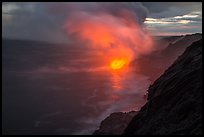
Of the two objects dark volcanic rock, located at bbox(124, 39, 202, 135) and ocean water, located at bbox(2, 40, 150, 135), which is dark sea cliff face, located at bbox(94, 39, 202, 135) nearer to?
dark volcanic rock, located at bbox(124, 39, 202, 135)

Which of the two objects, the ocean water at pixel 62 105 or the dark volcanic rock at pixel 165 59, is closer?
the ocean water at pixel 62 105

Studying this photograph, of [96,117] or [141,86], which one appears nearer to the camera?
[96,117]

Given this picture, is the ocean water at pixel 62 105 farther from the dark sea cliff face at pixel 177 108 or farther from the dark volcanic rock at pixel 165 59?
the dark sea cliff face at pixel 177 108

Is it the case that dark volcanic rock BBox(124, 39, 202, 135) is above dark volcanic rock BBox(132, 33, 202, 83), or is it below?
below

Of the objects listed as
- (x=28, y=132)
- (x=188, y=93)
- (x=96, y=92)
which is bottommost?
(x=188, y=93)

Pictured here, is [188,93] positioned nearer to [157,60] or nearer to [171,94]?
[171,94]

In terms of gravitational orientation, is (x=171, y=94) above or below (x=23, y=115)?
below

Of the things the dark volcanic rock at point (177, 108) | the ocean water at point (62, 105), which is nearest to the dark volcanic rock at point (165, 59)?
the ocean water at point (62, 105)

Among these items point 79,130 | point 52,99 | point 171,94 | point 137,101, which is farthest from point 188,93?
point 52,99

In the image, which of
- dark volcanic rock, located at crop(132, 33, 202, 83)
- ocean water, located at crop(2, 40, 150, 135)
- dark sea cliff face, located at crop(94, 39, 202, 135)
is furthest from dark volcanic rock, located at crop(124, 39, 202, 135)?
dark volcanic rock, located at crop(132, 33, 202, 83)
